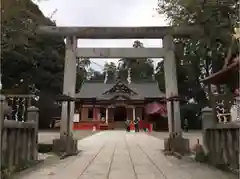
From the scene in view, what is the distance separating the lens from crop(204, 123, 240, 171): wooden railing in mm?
6141

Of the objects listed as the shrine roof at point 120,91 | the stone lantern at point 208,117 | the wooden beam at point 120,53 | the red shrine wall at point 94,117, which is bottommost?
the stone lantern at point 208,117

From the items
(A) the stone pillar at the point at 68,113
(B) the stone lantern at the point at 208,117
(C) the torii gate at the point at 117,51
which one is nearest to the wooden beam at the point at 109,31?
(C) the torii gate at the point at 117,51

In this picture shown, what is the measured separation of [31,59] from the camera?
2670cm

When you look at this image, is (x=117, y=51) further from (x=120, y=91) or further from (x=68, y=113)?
(x=120, y=91)

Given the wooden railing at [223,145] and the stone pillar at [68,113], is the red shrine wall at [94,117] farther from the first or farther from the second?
the wooden railing at [223,145]

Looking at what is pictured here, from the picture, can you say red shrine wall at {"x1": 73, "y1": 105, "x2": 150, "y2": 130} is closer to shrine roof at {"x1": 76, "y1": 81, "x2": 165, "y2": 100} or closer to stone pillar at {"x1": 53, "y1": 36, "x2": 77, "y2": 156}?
shrine roof at {"x1": 76, "y1": 81, "x2": 165, "y2": 100}

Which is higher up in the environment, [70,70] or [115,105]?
[115,105]

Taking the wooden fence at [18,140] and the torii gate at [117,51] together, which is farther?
the torii gate at [117,51]

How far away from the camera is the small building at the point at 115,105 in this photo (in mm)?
34031

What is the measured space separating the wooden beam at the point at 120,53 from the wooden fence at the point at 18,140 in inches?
163

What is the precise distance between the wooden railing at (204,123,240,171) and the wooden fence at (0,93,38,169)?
4.30 metres

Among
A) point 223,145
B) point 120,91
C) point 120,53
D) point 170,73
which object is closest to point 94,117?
point 120,91

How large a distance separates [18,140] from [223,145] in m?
→ 4.41

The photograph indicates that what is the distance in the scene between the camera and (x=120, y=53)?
38.5 feet
